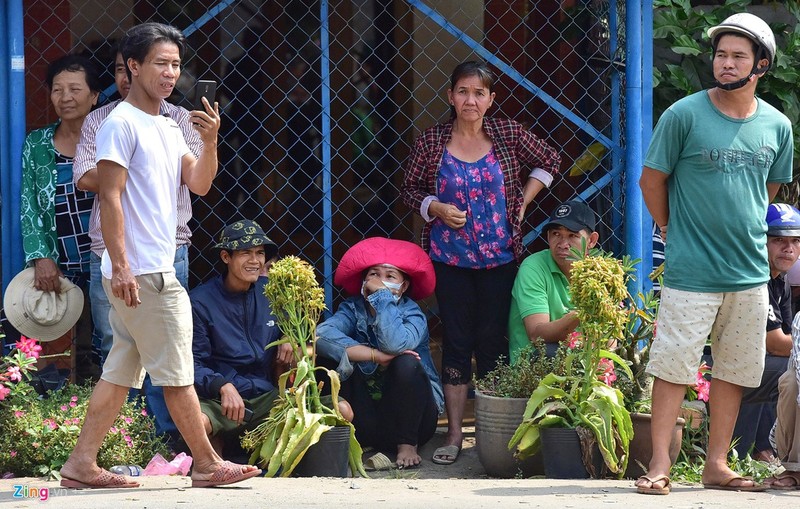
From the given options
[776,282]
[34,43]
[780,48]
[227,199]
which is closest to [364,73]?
[227,199]

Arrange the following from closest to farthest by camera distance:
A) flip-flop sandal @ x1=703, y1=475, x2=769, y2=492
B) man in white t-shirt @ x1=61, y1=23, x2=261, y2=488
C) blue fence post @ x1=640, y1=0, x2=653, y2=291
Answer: man in white t-shirt @ x1=61, y1=23, x2=261, y2=488
flip-flop sandal @ x1=703, y1=475, x2=769, y2=492
blue fence post @ x1=640, y1=0, x2=653, y2=291

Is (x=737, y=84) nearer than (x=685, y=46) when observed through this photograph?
Yes

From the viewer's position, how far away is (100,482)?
4266 mm

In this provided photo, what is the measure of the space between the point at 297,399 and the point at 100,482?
3.10ft

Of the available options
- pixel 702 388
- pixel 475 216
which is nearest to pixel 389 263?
Answer: pixel 475 216

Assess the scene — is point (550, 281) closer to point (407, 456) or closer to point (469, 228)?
point (469, 228)

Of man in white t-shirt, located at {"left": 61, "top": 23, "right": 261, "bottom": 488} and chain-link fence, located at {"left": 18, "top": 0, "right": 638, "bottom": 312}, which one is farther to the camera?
chain-link fence, located at {"left": 18, "top": 0, "right": 638, "bottom": 312}

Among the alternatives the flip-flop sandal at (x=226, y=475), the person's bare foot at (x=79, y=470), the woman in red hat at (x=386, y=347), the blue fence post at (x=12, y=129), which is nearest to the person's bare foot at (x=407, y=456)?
the woman in red hat at (x=386, y=347)

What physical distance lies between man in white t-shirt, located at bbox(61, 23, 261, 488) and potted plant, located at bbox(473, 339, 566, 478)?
4.05ft

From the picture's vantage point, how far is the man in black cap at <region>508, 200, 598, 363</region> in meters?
5.39

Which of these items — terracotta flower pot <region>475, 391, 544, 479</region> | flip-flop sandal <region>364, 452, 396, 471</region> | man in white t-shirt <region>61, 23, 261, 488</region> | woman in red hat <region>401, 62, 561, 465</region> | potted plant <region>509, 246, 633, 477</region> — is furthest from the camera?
woman in red hat <region>401, 62, 561, 465</region>

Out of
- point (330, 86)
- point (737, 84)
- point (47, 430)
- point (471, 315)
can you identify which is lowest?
point (47, 430)

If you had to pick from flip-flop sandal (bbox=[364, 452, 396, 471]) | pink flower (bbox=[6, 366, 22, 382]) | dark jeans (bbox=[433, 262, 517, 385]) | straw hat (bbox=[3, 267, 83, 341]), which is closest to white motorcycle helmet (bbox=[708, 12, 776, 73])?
dark jeans (bbox=[433, 262, 517, 385])

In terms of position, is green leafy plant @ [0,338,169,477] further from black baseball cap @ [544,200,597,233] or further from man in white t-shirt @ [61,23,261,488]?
black baseball cap @ [544,200,597,233]
